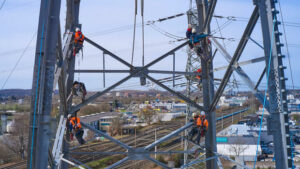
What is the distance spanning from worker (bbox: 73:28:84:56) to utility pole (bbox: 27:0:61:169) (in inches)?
137


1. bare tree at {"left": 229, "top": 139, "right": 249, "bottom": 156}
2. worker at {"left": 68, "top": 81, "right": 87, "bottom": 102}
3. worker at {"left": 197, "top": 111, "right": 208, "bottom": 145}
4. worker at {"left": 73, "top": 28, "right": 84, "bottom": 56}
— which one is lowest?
bare tree at {"left": 229, "top": 139, "right": 249, "bottom": 156}

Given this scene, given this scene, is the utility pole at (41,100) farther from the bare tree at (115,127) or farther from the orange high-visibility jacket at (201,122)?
the bare tree at (115,127)

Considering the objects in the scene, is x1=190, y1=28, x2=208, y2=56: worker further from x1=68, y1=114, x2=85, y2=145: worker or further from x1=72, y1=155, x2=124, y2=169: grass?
x1=72, y1=155, x2=124, y2=169: grass

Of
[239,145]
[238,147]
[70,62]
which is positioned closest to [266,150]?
[238,147]

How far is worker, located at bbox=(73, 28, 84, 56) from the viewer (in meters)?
8.85

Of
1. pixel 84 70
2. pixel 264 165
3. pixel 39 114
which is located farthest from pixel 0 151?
Result: pixel 39 114

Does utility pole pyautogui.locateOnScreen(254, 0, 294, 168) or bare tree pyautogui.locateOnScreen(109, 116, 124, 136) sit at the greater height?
utility pole pyautogui.locateOnScreen(254, 0, 294, 168)

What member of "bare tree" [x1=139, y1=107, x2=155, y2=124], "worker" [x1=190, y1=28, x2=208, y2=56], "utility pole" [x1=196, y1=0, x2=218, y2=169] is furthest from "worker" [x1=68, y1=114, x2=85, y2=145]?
"bare tree" [x1=139, y1=107, x2=155, y2=124]

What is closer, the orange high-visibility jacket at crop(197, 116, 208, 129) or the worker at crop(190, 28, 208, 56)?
the worker at crop(190, 28, 208, 56)

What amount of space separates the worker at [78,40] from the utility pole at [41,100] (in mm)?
3473

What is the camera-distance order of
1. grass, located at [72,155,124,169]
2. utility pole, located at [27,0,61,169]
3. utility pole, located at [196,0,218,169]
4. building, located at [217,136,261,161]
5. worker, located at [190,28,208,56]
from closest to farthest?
utility pole, located at [27,0,61,169] → worker, located at [190,28,208,56] → utility pole, located at [196,0,218,169] → grass, located at [72,155,124,169] → building, located at [217,136,261,161]

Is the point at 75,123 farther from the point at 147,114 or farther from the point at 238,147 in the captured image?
the point at 147,114

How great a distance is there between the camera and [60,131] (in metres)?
8.28

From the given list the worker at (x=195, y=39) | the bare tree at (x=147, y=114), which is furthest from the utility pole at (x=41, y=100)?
the bare tree at (x=147, y=114)
